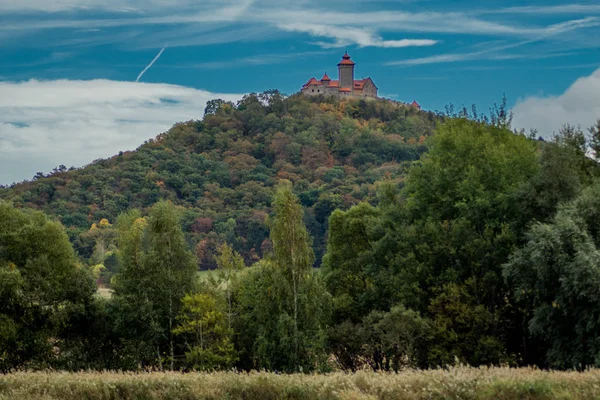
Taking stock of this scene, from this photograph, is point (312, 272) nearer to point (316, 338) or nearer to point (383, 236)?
point (316, 338)

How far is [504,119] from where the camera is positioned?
3431cm

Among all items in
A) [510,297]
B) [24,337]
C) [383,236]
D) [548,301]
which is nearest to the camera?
Answer: [548,301]

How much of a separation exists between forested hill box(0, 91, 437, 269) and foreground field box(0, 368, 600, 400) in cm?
5879

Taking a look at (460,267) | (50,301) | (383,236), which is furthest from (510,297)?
(50,301)

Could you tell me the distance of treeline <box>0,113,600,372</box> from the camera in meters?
26.6

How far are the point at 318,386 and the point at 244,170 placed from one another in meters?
120

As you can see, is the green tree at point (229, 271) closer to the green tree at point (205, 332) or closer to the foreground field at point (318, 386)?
the green tree at point (205, 332)

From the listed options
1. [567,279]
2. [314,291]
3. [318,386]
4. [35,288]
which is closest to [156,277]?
[35,288]

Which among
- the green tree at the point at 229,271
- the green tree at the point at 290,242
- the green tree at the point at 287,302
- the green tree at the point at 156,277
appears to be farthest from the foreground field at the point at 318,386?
the green tree at the point at 229,271

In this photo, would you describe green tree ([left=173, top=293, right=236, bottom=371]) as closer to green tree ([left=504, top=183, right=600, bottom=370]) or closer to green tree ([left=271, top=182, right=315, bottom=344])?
green tree ([left=271, top=182, right=315, bottom=344])

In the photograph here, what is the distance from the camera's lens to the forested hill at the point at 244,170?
294ft

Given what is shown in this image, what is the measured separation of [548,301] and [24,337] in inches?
779

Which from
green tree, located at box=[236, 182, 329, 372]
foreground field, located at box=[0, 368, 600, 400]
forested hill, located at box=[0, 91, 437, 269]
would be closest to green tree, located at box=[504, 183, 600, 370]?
foreground field, located at box=[0, 368, 600, 400]

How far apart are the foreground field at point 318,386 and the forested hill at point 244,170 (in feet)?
193
